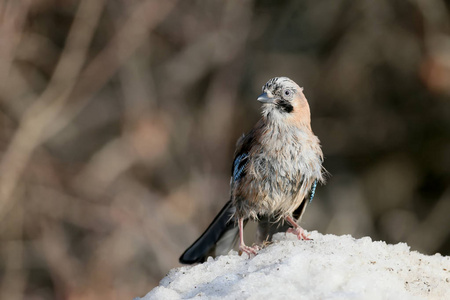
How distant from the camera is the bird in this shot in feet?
12.3

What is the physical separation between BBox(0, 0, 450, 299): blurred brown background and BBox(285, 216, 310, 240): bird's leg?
131 inches

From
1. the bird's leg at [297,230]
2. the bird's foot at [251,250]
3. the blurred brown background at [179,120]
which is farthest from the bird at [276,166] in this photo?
the blurred brown background at [179,120]

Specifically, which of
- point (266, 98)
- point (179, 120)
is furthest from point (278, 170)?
point (179, 120)

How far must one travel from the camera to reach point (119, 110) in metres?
7.59

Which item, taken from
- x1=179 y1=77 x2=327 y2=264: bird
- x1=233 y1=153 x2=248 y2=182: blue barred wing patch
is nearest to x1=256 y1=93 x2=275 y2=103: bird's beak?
x1=179 y1=77 x2=327 y2=264: bird

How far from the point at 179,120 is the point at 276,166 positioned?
13.1 ft

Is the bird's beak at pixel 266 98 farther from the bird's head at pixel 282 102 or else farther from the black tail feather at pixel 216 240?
the black tail feather at pixel 216 240

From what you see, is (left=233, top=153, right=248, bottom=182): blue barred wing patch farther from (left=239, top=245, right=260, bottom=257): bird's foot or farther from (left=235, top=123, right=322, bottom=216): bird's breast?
(left=239, top=245, right=260, bottom=257): bird's foot

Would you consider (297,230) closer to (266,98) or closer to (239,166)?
(239,166)

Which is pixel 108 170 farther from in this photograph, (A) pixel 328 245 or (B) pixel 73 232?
(A) pixel 328 245

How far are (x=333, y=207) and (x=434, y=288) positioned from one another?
4.72 metres

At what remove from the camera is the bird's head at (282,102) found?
12.6ft

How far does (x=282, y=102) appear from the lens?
12.7 feet

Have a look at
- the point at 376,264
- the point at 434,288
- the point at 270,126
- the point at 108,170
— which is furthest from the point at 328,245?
the point at 108,170
